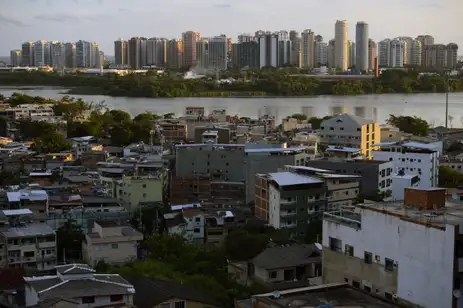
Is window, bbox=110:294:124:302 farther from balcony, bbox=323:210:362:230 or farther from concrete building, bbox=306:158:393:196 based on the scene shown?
concrete building, bbox=306:158:393:196

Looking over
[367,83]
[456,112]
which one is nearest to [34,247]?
[456,112]

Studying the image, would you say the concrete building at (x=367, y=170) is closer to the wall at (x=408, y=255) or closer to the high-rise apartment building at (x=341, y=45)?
the wall at (x=408, y=255)

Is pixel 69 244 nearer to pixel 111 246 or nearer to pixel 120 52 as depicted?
pixel 111 246

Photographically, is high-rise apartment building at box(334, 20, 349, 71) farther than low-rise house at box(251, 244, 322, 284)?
Yes

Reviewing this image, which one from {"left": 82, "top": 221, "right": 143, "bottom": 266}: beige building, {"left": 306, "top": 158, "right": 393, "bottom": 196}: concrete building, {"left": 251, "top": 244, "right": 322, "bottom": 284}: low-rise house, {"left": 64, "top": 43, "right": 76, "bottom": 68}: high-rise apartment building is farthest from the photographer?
{"left": 64, "top": 43, "right": 76, "bottom": 68}: high-rise apartment building

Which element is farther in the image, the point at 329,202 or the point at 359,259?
the point at 329,202

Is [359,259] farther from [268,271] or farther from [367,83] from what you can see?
[367,83]

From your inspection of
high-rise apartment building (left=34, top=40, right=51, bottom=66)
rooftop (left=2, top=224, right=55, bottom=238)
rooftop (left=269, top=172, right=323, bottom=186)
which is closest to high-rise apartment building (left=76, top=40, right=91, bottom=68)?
high-rise apartment building (left=34, top=40, right=51, bottom=66)
